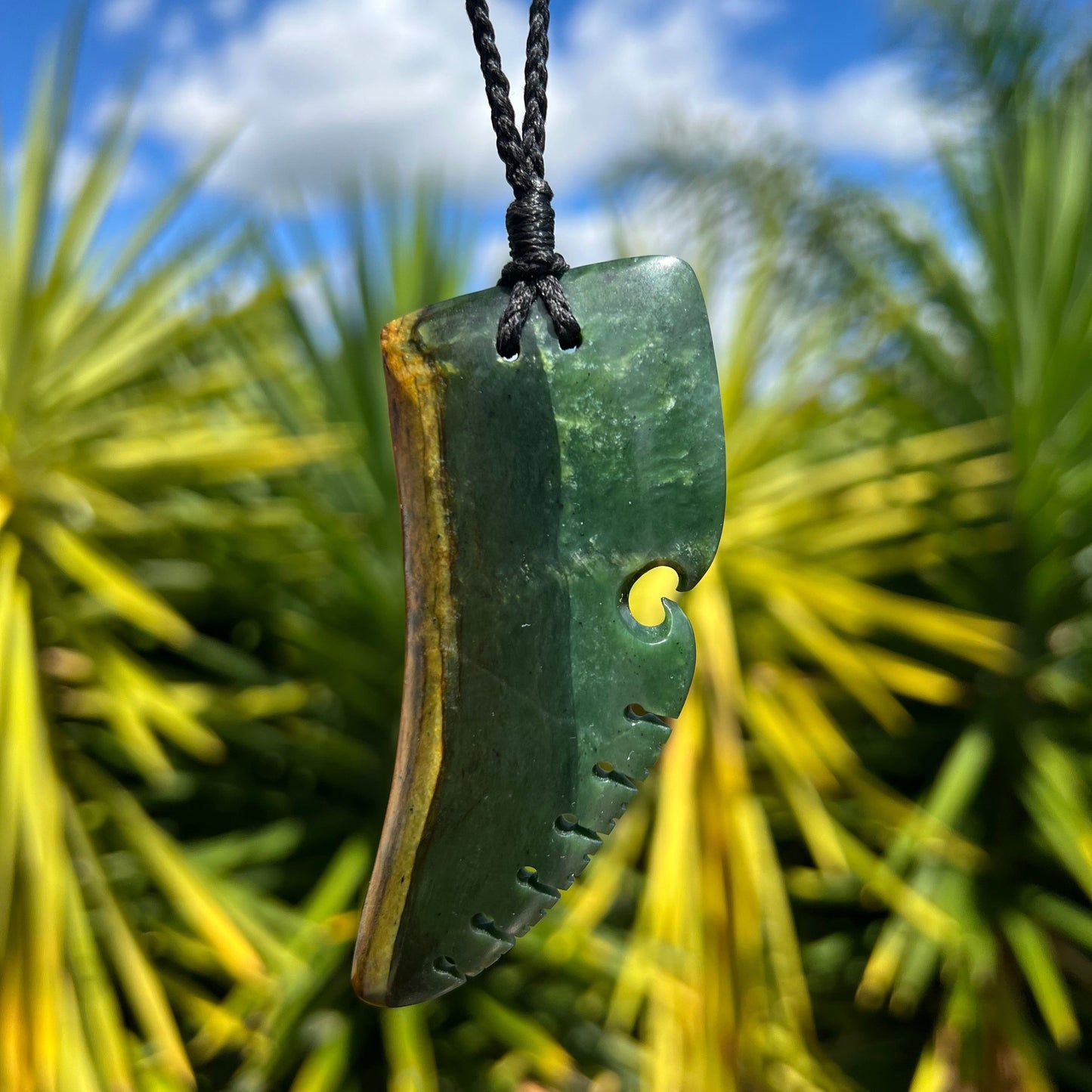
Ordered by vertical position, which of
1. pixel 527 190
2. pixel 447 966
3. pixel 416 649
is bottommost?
pixel 447 966

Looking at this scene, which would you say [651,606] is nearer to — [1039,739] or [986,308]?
[1039,739]

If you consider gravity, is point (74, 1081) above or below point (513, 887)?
below

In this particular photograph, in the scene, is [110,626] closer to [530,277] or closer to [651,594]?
[651,594]

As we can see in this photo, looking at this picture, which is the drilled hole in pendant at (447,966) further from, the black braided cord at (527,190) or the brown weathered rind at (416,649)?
the black braided cord at (527,190)

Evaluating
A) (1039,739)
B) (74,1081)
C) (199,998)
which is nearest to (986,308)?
(1039,739)

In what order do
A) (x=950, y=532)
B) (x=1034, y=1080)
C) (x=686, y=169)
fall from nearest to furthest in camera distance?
(x=1034, y=1080)
(x=950, y=532)
(x=686, y=169)

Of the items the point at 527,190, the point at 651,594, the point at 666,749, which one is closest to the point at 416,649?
the point at 527,190
